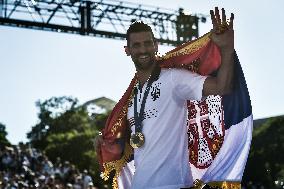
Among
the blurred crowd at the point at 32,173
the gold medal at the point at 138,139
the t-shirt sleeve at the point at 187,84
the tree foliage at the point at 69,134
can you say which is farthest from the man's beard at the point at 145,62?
the tree foliage at the point at 69,134

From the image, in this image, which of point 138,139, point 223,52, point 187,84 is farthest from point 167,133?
point 223,52

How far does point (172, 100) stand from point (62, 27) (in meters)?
12.9

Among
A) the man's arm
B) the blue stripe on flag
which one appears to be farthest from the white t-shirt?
the blue stripe on flag

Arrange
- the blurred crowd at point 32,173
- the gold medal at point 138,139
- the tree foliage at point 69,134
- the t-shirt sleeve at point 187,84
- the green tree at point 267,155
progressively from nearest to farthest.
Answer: the t-shirt sleeve at point 187,84
the gold medal at point 138,139
the blurred crowd at point 32,173
the green tree at point 267,155
the tree foliage at point 69,134

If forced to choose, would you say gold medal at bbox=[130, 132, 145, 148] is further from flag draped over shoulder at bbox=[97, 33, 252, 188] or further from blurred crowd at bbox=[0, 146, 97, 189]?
blurred crowd at bbox=[0, 146, 97, 189]

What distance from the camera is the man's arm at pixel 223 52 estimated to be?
2.91 meters

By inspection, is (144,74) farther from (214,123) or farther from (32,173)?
(32,173)

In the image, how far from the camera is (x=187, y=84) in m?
3.16

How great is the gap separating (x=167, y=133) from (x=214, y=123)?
362 millimetres

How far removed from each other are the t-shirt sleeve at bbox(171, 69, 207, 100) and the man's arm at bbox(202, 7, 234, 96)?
8 centimetres

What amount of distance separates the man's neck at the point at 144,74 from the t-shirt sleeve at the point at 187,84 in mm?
144

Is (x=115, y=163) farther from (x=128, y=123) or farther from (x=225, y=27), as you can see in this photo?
(x=225, y=27)

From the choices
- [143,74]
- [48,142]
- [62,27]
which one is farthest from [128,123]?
[48,142]

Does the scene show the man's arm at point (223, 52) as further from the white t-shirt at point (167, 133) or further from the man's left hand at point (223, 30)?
the white t-shirt at point (167, 133)
